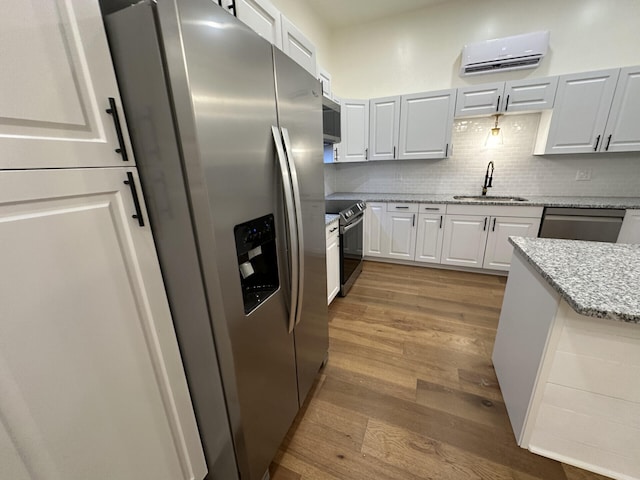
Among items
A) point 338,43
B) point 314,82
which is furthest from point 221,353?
point 338,43

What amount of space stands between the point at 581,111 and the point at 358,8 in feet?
8.81

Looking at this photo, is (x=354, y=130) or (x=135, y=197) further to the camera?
(x=354, y=130)

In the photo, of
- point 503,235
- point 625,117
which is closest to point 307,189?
point 503,235

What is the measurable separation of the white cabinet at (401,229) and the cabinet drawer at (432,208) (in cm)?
7

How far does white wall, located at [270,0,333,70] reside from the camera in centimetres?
255

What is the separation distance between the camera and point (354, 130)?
11.1 feet

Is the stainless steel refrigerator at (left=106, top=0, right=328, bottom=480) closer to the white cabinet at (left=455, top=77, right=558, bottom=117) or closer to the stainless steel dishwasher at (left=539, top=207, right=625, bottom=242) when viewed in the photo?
the white cabinet at (left=455, top=77, right=558, bottom=117)

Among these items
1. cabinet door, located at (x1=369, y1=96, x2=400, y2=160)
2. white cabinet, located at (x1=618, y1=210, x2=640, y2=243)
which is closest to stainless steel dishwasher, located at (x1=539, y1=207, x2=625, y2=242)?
white cabinet, located at (x1=618, y1=210, x2=640, y2=243)

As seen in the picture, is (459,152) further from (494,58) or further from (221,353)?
(221,353)

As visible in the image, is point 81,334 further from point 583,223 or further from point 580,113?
point 580,113

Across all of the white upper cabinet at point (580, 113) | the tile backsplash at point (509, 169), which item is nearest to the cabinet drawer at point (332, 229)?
the tile backsplash at point (509, 169)

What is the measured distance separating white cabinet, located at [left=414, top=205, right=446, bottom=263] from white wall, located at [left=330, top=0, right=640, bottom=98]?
5.25 ft

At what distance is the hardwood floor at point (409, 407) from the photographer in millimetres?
1203

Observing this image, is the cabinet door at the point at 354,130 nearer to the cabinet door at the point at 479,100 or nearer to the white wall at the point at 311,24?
the white wall at the point at 311,24
